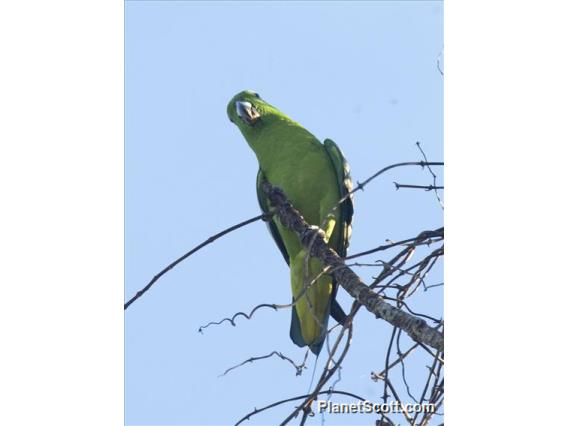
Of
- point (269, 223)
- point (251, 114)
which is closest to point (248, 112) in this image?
point (251, 114)

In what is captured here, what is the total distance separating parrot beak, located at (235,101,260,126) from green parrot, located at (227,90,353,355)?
13cm

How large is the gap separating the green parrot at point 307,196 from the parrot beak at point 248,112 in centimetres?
13

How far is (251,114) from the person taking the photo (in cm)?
533

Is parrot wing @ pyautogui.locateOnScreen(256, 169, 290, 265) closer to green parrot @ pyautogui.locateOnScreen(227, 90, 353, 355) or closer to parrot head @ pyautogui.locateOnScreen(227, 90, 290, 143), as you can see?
green parrot @ pyautogui.locateOnScreen(227, 90, 353, 355)

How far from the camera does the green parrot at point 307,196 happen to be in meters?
4.39
